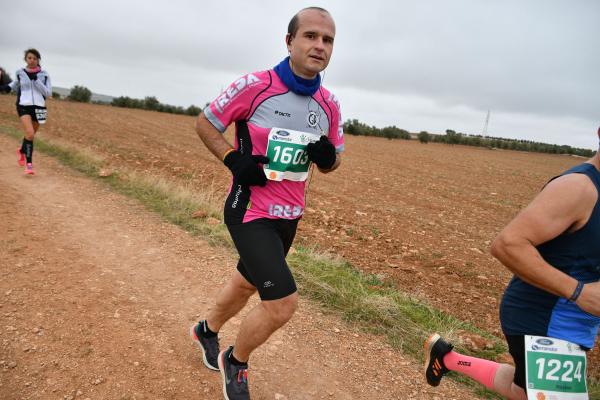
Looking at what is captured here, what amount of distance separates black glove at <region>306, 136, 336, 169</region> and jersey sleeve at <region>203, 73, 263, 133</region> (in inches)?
18.2

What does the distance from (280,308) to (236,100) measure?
128cm

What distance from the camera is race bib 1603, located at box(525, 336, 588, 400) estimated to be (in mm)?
2033

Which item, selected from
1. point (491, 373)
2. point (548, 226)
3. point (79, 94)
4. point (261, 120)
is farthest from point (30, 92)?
point (79, 94)

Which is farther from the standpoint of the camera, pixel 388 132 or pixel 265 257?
pixel 388 132

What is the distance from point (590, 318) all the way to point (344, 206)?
7.35 meters

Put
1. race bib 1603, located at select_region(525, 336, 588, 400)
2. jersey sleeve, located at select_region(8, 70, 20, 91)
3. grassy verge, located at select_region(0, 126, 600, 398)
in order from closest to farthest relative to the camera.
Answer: race bib 1603, located at select_region(525, 336, 588, 400) < grassy verge, located at select_region(0, 126, 600, 398) < jersey sleeve, located at select_region(8, 70, 20, 91)

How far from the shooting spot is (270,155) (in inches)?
102

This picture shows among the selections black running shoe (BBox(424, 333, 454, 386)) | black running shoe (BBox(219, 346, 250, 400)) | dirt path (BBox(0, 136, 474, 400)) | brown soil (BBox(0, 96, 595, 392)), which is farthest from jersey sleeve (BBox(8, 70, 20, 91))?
black running shoe (BBox(424, 333, 454, 386))

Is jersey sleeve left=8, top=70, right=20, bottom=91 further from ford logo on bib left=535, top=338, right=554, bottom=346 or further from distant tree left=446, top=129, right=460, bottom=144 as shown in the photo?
distant tree left=446, top=129, right=460, bottom=144

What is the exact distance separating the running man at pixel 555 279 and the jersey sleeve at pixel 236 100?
1.59 meters

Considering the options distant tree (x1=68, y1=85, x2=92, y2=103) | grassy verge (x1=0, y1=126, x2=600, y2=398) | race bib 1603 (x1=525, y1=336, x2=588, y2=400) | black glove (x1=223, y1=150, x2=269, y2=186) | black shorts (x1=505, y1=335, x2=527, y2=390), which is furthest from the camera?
distant tree (x1=68, y1=85, x2=92, y2=103)

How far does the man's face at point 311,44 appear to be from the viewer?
2568 mm

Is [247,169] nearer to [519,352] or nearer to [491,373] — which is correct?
[519,352]

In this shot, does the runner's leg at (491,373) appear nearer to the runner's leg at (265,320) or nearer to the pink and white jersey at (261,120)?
the runner's leg at (265,320)
